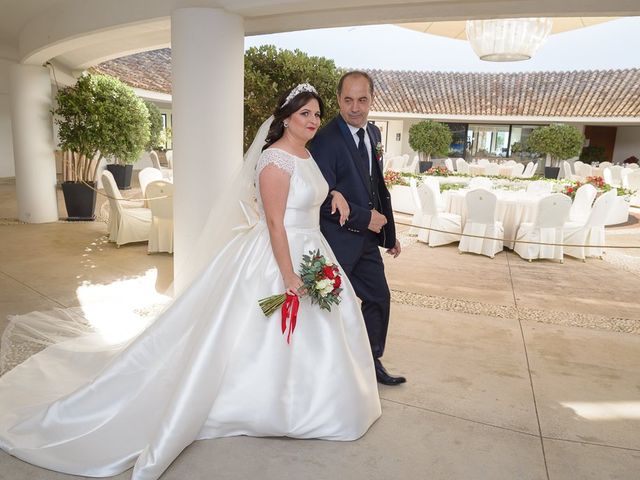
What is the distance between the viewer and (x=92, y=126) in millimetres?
9531

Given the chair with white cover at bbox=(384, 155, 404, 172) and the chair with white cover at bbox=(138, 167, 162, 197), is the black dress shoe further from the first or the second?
the chair with white cover at bbox=(384, 155, 404, 172)

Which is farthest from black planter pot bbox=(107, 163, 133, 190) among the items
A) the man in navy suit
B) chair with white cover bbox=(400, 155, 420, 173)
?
the man in navy suit

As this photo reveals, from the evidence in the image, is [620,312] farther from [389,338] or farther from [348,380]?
[348,380]

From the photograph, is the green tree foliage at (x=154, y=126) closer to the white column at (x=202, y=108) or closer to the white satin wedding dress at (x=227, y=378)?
the white column at (x=202, y=108)

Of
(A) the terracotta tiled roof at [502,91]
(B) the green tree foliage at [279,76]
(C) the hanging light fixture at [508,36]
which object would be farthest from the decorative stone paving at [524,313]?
(A) the terracotta tiled roof at [502,91]

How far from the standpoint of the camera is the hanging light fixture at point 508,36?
8.73 metres

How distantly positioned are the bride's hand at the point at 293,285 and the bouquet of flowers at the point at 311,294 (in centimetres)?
1

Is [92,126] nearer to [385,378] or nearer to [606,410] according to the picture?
[385,378]

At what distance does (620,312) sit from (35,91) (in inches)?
372

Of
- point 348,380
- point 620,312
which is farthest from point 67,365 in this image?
point 620,312

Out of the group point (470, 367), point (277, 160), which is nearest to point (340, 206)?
point (277, 160)

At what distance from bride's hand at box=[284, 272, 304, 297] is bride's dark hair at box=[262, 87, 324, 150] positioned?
73 cm

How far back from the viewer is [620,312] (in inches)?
217

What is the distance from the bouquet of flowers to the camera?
105 inches
